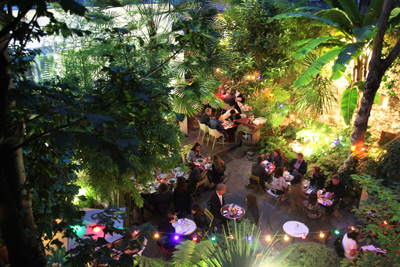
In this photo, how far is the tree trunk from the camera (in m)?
1.52

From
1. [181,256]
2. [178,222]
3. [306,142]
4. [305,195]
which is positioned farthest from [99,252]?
[306,142]

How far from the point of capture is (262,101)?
11070 mm

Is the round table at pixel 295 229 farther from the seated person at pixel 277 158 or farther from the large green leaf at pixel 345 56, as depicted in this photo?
the large green leaf at pixel 345 56

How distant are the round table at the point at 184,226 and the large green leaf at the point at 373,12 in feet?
21.0

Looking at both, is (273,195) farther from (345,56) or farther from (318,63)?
(345,56)

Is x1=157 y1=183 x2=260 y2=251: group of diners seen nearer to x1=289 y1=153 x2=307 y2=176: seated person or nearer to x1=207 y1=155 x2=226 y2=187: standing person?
x1=207 y1=155 x2=226 y2=187: standing person

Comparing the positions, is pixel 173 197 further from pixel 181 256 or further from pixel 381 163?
pixel 381 163

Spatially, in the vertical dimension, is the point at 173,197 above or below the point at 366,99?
below

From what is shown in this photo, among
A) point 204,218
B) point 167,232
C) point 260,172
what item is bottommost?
point 204,218

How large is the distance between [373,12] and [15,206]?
8360 millimetres

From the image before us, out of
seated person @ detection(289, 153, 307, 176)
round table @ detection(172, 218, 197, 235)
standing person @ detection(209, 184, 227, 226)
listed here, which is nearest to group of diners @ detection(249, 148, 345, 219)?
→ seated person @ detection(289, 153, 307, 176)

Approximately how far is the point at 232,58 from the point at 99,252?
9.16 meters

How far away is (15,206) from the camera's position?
160 cm

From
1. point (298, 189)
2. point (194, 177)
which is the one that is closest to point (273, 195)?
point (298, 189)
